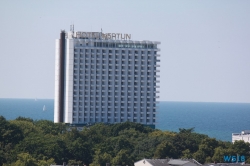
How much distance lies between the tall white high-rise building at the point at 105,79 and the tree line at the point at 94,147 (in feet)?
105

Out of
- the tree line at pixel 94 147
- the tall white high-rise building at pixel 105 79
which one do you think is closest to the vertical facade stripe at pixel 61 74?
the tall white high-rise building at pixel 105 79

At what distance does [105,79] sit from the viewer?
193 meters

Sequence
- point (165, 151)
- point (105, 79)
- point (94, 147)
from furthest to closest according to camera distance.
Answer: point (105, 79) → point (94, 147) → point (165, 151)

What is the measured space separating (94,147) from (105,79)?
5869 centimetres

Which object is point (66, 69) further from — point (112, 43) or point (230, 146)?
point (230, 146)

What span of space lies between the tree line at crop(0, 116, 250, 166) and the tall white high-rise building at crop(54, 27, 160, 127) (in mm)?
32017

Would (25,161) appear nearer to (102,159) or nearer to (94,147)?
(102,159)

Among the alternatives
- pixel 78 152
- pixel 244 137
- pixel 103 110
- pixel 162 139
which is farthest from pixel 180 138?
pixel 103 110

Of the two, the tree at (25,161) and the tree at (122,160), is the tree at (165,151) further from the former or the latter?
the tree at (25,161)

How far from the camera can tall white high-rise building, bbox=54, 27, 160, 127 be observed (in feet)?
632

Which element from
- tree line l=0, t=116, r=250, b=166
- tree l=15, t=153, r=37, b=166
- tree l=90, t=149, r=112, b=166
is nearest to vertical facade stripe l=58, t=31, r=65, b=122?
tree line l=0, t=116, r=250, b=166

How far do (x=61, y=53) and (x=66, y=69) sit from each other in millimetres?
4022

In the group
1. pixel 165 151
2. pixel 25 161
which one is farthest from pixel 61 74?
pixel 25 161

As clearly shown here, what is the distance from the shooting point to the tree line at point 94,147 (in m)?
122
